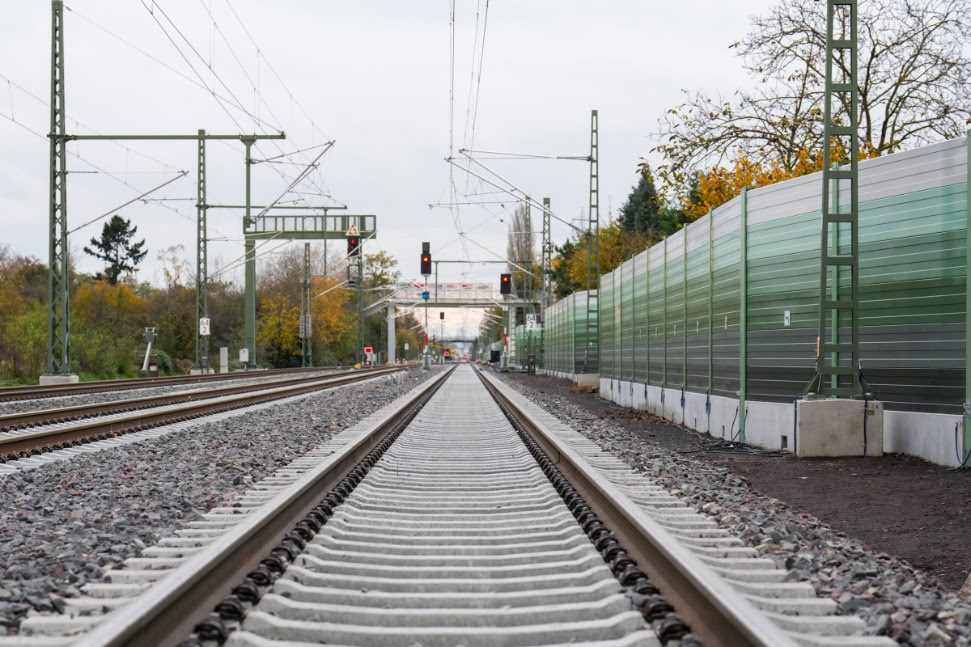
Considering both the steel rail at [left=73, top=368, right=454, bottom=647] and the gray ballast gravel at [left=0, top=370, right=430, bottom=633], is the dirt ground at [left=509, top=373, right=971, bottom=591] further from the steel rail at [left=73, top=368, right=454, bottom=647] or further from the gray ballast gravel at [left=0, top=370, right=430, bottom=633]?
the gray ballast gravel at [left=0, top=370, right=430, bottom=633]

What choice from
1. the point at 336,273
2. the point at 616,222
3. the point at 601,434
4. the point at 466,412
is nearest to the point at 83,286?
the point at 336,273

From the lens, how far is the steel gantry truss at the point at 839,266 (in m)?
11.4

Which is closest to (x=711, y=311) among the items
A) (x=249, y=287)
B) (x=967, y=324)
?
(x=967, y=324)

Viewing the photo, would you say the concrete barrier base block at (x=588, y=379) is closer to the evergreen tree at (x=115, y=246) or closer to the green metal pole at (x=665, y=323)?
the green metal pole at (x=665, y=323)

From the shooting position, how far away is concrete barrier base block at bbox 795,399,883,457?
1125 centimetres

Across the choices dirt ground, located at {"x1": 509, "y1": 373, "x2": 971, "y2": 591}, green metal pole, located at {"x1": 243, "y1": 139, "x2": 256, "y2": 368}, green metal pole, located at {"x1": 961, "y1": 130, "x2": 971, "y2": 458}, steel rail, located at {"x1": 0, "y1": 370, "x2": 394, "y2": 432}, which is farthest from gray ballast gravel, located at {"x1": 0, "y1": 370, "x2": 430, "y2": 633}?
green metal pole, located at {"x1": 243, "y1": 139, "x2": 256, "y2": 368}

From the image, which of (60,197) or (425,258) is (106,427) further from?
(425,258)

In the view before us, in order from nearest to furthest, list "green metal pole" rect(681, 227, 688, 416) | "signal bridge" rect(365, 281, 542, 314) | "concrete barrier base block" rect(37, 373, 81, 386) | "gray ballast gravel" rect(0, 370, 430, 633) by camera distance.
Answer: "gray ballast gravel" rect(0, 370, 430, 633) < "green metal pole" rect(681, 227, 688, 416) < "concrete barrier base block" rect(37, 373, 81, 386) < "signal bridge" rect(365, 281, 542, 314)

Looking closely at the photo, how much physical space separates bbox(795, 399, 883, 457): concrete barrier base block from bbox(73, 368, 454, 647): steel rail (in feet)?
21.1

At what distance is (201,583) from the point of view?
4301mm

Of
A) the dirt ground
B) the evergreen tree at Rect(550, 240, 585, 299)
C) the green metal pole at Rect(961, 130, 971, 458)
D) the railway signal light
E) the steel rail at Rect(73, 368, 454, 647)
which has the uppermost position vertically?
the evergreen tree at Rect(550, 240, 585, 299)

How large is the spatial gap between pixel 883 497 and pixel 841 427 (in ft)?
9.14

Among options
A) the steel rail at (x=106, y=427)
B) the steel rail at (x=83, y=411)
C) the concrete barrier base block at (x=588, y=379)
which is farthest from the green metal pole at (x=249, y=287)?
the steel rail at (x=106, y=427)

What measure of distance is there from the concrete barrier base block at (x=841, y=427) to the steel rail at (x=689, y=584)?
510 centimetres
